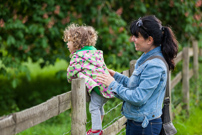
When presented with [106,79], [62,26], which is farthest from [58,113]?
[62,26]

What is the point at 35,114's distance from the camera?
6.03 feet

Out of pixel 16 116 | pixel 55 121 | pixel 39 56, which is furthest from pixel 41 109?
pixel 55 121

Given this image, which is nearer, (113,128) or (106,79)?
(106,79)

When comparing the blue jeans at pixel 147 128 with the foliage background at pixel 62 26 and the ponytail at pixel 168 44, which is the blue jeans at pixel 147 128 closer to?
the ponytail at pixel 168 44

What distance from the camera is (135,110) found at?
2.14 m

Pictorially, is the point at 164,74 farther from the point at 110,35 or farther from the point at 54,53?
the point at 54,53

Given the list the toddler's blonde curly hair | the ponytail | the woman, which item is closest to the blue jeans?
the woman

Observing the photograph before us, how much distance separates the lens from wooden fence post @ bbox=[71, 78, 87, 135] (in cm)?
223

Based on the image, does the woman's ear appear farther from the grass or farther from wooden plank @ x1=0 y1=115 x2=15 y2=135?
the grass

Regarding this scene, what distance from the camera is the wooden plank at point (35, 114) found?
1.69 m

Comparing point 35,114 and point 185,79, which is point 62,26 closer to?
point 185,79

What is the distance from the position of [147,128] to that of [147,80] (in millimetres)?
423

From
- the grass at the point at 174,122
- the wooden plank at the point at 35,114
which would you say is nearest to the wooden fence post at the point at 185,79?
the grass at the point at 174,122

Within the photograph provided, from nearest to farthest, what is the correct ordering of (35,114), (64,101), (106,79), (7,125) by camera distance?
(7,125)
(35,114)
(106,79)
(64,101)
